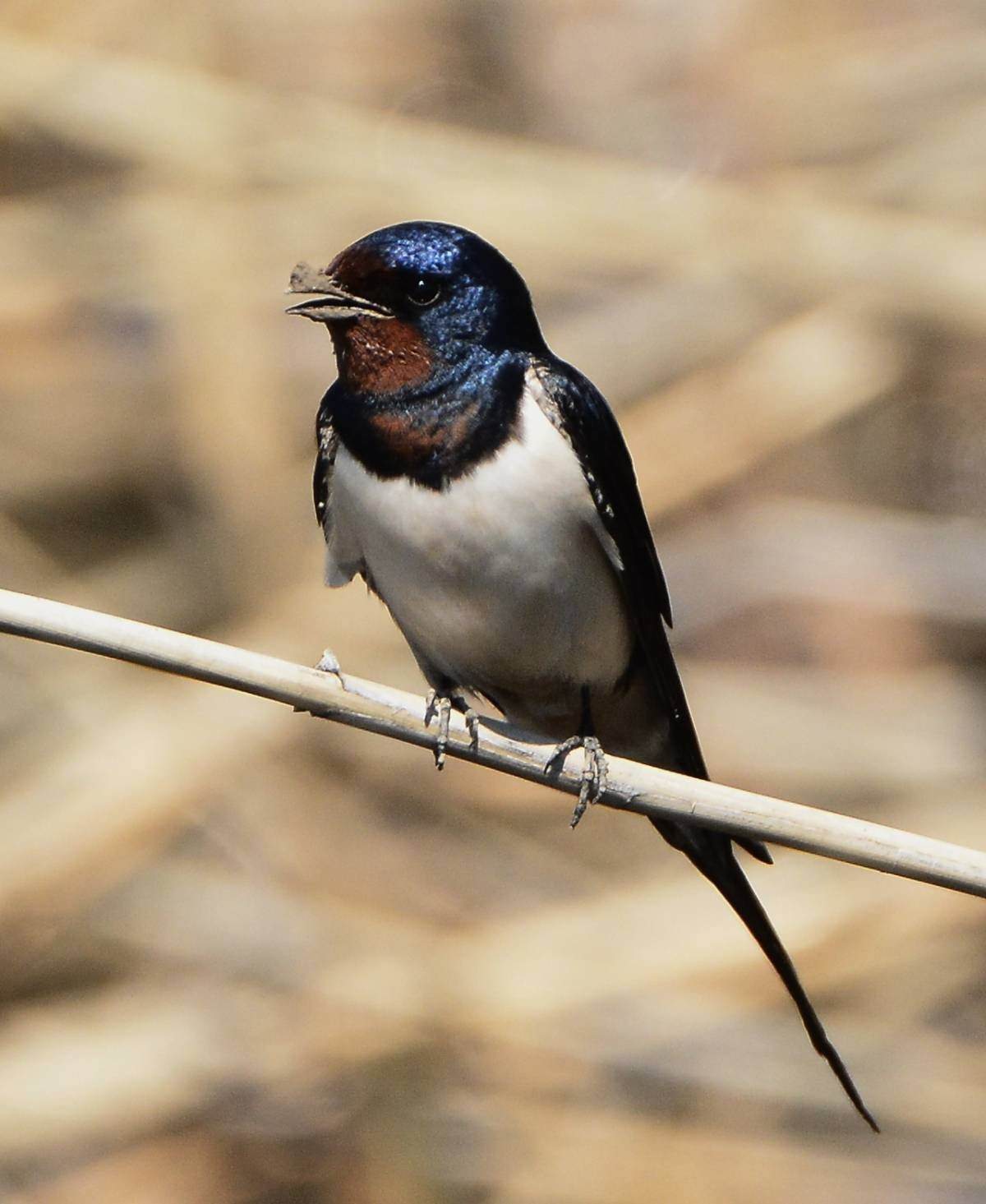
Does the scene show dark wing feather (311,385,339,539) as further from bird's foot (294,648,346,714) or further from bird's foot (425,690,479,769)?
bird's foot (294,648,346,714)

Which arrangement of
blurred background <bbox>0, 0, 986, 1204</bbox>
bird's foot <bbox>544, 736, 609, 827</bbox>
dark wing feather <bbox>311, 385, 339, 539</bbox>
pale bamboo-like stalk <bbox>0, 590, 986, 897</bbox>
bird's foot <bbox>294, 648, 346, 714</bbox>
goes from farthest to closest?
blurred background <bbox>0, 0, 986, 1204</bbox>, dark wing feather <bbox>311, 385, 339, 539</bbox>, bird's foot <bbox>544, 736, 609, 827</bbox>, bird's foot <bbox>294, 648, 346, 714</bbox>, pale bamboo-like stalk <bbox>0, 590, 986, 897</bbox>

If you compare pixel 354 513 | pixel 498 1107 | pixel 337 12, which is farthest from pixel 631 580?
pixel 337 12

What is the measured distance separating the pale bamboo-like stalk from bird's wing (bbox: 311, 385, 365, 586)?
52 centimetres

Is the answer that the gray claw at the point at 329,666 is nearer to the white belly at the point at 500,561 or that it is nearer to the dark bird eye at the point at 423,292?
the white belly at the point at 500,561

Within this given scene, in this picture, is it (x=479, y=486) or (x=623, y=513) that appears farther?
(x=623, y=513)

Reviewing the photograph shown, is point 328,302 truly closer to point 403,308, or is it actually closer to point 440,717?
point 403,308

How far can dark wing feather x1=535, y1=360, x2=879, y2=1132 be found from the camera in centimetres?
193

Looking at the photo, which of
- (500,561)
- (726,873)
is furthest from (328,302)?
(726,873)

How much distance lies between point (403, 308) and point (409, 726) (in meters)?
0.59

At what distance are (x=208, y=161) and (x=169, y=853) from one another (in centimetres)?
145

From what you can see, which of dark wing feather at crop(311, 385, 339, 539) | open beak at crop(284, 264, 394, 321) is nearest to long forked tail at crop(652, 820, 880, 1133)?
dark wing feather at crop(311, 385, 339, 539)

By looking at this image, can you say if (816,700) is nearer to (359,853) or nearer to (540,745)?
(359,853)

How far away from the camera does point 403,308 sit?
74.4 inches

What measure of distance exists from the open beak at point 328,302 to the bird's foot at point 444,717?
0.42 meters
